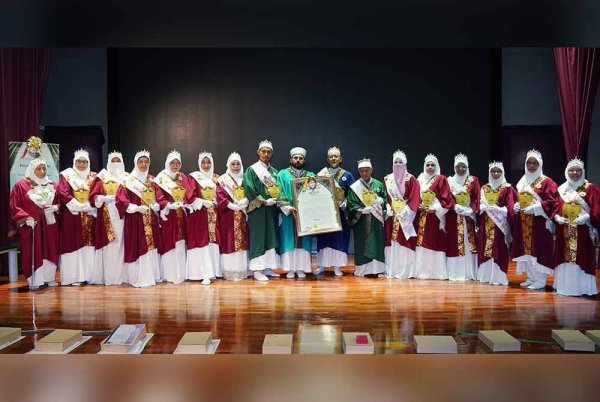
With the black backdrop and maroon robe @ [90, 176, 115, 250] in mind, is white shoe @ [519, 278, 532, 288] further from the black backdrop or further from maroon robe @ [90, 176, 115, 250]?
maroon robe @ [90, 176, 115, 250]

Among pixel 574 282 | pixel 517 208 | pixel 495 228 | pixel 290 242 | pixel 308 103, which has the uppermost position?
pixel 308 103

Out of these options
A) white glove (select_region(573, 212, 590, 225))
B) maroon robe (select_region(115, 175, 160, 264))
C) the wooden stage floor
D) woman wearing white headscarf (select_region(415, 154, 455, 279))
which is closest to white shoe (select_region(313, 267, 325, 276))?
the wooden stage floor

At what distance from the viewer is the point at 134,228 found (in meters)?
6.57

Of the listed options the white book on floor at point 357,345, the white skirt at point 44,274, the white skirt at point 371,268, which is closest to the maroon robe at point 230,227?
the white skirt at point 371,268

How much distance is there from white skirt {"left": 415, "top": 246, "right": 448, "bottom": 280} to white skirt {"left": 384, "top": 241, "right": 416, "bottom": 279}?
0.08 m

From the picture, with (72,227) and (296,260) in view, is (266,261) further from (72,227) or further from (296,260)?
(72,227)

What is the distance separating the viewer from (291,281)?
22.3ft

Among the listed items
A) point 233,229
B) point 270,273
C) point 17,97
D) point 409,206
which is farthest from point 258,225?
point 17,97

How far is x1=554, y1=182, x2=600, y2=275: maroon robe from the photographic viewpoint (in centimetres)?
574

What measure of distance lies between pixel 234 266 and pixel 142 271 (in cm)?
119

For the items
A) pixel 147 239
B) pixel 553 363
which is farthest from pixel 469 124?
pixel 553 363

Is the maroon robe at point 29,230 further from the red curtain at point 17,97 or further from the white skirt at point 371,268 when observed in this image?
the white skirt at point 371,268

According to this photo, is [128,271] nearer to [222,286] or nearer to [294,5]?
[222,286]

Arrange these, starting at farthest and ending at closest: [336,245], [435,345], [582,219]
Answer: [336,245] < [582,219] < [435,345]
